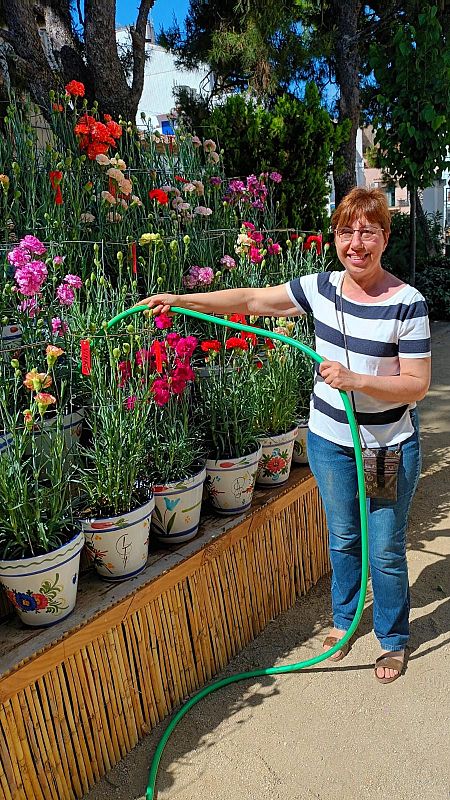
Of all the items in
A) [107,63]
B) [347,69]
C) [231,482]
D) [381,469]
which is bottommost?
[231,482]

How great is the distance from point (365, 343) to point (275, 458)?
0.75 meters

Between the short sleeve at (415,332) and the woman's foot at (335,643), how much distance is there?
0.98 metres

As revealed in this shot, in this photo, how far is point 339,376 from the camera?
166cm

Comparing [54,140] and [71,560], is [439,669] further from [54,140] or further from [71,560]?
[54,140]

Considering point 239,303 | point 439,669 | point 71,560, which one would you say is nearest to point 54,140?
point 239,303

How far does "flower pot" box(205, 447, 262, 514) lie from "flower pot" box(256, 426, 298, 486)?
5.4 inches

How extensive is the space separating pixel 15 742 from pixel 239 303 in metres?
1.27

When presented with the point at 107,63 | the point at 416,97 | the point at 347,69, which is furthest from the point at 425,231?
the point at 107,63

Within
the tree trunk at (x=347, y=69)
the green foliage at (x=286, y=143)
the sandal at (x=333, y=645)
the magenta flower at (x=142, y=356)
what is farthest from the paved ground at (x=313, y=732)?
the tree trunk at (x=347, y=69)

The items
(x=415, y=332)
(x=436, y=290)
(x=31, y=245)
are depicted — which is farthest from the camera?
(x=436, y=290)

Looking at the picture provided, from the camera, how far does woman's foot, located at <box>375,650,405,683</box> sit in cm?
204

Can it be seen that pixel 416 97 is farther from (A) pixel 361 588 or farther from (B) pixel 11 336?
(A) pixel 361 588

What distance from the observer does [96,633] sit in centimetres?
170

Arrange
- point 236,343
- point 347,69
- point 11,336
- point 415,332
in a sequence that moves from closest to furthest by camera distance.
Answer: point 415,332
point 236,343
point 11,336
point 347,69
